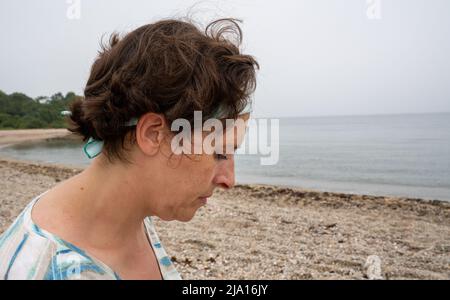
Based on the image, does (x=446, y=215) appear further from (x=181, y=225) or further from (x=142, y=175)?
(x=142, y=175)

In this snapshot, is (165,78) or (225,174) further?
(225,174)

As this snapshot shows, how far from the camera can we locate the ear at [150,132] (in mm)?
1358

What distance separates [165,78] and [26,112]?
212ft

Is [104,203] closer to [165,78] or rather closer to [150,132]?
[150,132]

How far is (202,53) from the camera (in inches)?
52.8

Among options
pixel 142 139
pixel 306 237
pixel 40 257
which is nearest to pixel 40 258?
pixel 40 257

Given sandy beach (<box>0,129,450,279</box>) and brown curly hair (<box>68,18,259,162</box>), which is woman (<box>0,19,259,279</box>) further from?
sandy beach (<box>0,129,450,279</box>)

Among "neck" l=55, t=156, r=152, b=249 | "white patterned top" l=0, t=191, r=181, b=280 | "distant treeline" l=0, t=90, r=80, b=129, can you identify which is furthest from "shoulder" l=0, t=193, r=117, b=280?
"distant treeline" l=0, t=90, r=80, b=129

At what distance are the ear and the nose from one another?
0.86ft

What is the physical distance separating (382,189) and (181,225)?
893cm

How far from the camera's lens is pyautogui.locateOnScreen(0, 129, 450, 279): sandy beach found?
5066 mm

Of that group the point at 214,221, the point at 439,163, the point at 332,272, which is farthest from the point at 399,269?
the point at 439,163

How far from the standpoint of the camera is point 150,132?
1374mm

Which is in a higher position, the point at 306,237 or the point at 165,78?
the point at 165,78
